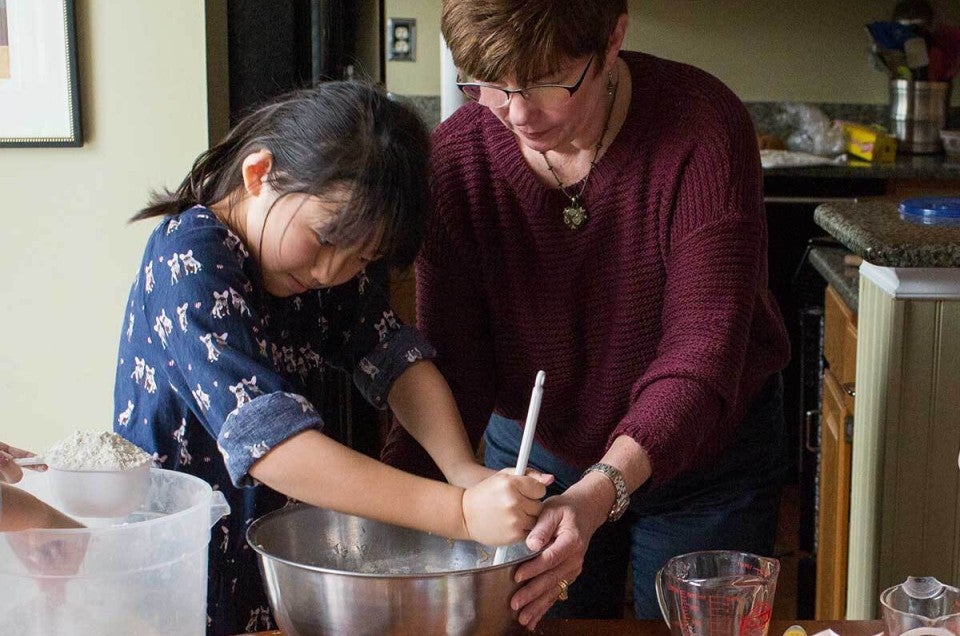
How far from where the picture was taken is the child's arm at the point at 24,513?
94cm

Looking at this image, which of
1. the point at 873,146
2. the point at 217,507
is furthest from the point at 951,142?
the point at 217,507

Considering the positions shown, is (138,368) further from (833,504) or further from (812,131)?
(812,131)

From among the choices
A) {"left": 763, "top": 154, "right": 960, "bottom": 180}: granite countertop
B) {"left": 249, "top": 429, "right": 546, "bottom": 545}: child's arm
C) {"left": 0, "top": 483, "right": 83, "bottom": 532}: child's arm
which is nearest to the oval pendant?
{"left": 249, "top": 429, "right": 546, "bottom": 545}: child's arm

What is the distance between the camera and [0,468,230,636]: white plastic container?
0.89 metres

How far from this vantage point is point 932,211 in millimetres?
1780

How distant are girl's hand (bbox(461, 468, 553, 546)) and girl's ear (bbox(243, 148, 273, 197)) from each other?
37 cm

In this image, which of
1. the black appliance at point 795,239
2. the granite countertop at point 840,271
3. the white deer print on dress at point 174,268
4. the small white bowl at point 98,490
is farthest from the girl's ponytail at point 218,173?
the black appliance at point 795,239

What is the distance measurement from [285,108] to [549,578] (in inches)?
21.8

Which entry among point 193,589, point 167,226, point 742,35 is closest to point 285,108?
point 167,226

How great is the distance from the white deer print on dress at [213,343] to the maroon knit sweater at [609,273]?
1.06 feet

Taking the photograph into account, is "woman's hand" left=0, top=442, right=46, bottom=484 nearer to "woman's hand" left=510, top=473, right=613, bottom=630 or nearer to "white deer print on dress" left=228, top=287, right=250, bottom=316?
"white deer print on dress" left=228, top=287, right=250, bottom=316

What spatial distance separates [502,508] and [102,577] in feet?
1.07

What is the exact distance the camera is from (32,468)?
100 centimetres

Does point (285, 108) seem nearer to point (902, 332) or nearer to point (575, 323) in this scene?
point (575, 323)
